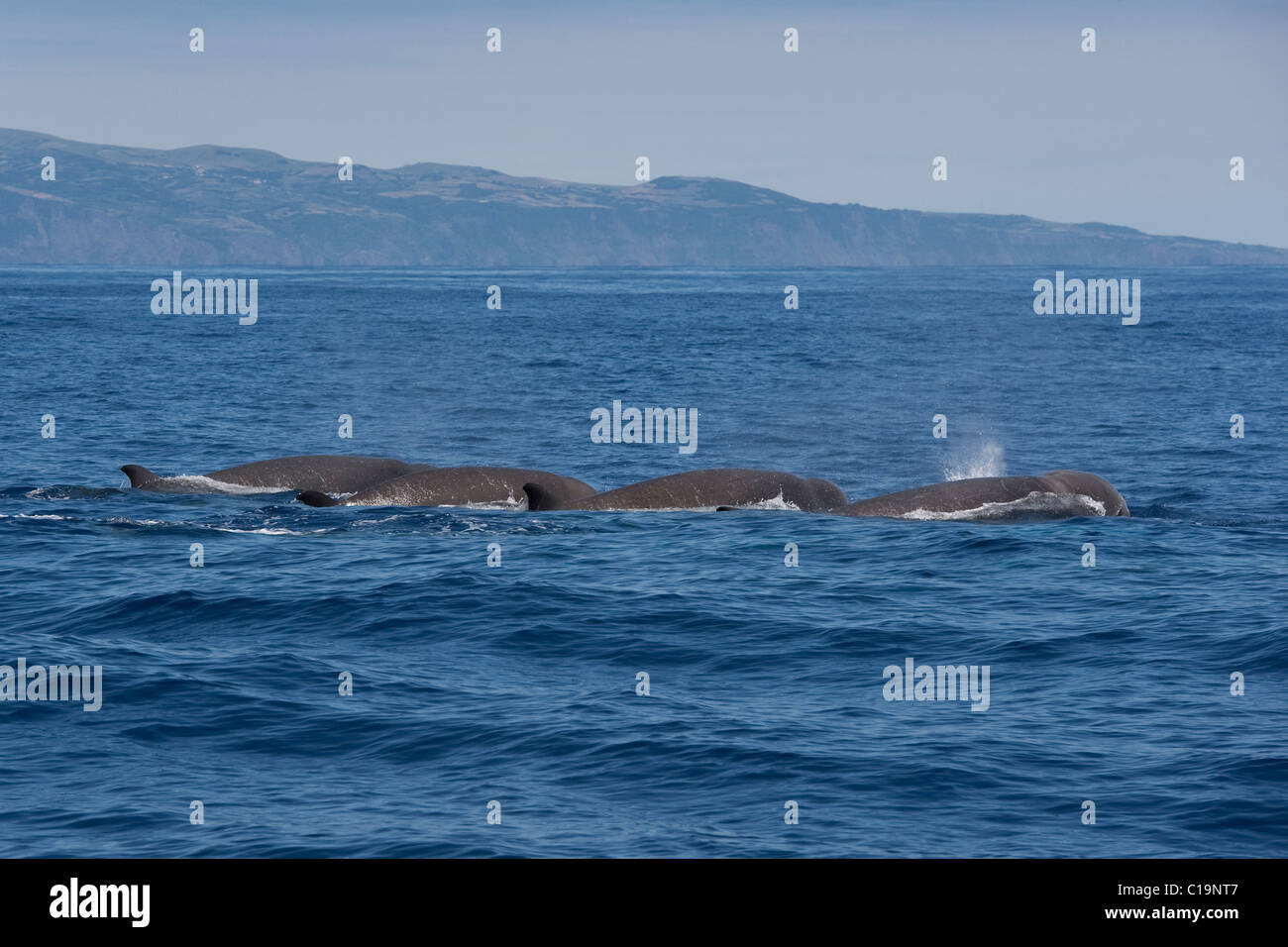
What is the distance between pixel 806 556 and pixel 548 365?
168ft

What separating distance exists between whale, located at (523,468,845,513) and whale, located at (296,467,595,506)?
64 cm

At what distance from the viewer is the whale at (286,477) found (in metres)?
29.5

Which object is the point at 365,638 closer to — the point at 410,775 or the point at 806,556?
the point at 410,775

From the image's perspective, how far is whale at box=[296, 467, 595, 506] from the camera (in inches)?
1088

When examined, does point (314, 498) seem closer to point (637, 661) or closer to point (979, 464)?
point (637, 661)

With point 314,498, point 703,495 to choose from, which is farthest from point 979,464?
→ point 314,498

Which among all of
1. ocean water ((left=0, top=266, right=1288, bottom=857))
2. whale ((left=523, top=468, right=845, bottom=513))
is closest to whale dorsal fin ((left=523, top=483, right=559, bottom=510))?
whale ((left=523, top=468, right=845, bottom=513))

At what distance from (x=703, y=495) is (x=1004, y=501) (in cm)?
552

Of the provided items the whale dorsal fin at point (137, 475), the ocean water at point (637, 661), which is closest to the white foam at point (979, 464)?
the ocean water at point (637, 661)

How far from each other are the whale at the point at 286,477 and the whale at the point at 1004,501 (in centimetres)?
939

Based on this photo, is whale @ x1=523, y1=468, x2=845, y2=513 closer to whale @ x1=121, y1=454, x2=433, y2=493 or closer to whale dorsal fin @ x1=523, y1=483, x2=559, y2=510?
whale dorsal fin @ x1=523, y1=483, x2=559, y2=510

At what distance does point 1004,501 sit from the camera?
26.4 m

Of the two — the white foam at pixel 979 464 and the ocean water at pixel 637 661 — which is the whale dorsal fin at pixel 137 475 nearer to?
the ocean water at pixel 637 661
